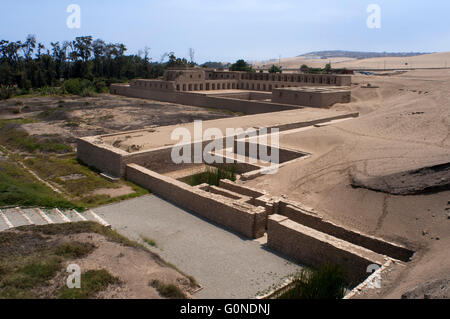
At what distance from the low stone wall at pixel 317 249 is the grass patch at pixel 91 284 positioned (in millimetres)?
3689

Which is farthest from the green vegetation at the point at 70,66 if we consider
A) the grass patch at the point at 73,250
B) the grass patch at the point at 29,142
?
the grass patch at the point at 73,250

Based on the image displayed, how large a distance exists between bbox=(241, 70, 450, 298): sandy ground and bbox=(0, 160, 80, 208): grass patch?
5280 millimetres

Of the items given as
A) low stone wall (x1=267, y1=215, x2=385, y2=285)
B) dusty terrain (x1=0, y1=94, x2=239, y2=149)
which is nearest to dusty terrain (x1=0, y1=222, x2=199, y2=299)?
low stone wall (x1=267, y1=215, x2=385, y2=285)

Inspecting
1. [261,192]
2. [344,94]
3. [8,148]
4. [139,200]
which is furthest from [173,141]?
[344,94]

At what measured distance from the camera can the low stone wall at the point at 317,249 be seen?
21.7 ft

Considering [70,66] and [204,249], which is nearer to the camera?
[204,249]

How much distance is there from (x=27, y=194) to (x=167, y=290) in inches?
257

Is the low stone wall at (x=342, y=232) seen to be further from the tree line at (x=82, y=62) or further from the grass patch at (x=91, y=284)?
the tree line at (x=82, y=62)

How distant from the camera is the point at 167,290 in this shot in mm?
5090

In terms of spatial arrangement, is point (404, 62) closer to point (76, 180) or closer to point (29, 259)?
point (76, 180)

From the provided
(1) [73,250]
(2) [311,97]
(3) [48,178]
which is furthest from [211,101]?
(1) [73,250]

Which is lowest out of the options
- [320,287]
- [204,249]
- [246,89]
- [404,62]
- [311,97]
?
[204,249]

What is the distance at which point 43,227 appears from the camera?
7.13 m
